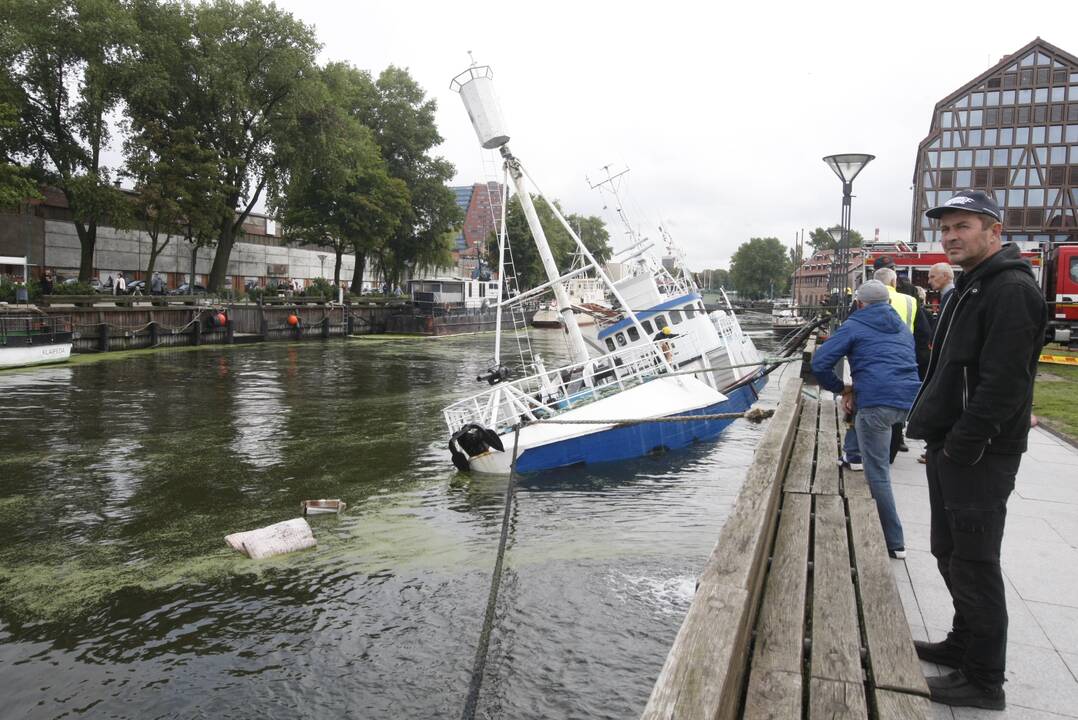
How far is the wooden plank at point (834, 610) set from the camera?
3.33m

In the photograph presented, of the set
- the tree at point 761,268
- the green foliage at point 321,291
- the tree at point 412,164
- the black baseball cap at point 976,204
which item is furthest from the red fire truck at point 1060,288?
the tree at point 761,268

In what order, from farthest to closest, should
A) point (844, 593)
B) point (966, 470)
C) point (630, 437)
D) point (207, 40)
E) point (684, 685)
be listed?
1. point (207, 40)
2. point (630, 437)
3. point (844, 593)
4. point (966, 470)
5. point (684, 685)

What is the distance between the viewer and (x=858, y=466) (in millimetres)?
6828

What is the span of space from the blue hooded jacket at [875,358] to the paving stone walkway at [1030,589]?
1.23 m

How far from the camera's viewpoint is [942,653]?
4.04 m

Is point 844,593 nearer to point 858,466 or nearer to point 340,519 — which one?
point 858,466

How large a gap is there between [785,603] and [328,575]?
650 centimetres

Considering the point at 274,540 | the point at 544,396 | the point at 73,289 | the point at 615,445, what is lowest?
the point at 274,540

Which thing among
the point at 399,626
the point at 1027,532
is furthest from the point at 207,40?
the point at 1027,532

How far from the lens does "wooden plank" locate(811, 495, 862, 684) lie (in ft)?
10.9

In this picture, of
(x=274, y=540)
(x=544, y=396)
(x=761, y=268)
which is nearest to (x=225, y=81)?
(x=544, y=396)

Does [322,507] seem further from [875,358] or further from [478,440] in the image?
[875,358]

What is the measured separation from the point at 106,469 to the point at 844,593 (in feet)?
45.4

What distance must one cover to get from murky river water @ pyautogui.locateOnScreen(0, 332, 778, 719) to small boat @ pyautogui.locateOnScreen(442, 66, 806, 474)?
1.64 feet
